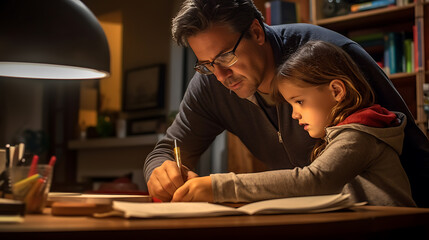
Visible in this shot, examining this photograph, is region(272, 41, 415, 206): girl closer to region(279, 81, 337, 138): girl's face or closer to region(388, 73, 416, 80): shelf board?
region(279, 81, 337, 138): girl's face

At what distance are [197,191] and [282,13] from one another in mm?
2675

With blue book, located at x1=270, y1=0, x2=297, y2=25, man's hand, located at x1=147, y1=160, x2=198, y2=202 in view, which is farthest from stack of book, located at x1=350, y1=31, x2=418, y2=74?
man's hand, located at x1=147, y1=160, x2=198, y2=202

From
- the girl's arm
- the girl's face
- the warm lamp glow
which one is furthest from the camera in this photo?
the warm lamp glow

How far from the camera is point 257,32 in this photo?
1644 millimetres

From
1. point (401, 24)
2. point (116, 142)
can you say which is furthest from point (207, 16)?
point (116, 142)

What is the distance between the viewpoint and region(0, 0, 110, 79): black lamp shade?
1.49 metres

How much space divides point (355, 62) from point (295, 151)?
37 cm

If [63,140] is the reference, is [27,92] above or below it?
above

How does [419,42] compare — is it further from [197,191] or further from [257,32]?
[197,191]

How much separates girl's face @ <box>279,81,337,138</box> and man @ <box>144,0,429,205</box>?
17cm

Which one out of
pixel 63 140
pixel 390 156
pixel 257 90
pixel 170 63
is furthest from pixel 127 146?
pixel 390 156

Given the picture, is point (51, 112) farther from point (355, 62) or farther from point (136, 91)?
point (355, 62)

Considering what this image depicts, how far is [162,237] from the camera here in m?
0.61

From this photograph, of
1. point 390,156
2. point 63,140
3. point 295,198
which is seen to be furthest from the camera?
point 63,140
